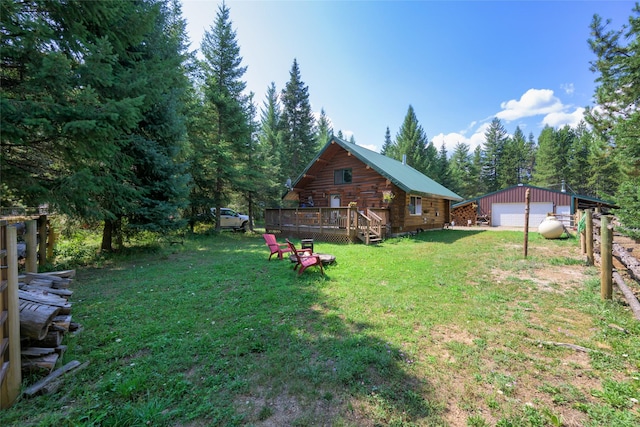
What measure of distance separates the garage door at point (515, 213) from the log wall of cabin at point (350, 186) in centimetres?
1672

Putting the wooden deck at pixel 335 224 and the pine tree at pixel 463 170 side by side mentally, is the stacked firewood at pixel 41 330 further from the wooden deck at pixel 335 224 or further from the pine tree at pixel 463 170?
the pine tree at pixel 463 170

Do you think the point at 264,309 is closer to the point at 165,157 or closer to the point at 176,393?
the point at 176,393

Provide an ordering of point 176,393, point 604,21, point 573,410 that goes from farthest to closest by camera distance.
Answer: point 604,21 → point 176,393 → point 573,410

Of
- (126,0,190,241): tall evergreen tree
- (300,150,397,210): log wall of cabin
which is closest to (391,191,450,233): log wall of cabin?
(300,150,397,210): log wall of cabin

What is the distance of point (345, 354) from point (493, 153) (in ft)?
174

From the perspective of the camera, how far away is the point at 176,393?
2.37 m

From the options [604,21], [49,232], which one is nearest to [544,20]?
[604,21]

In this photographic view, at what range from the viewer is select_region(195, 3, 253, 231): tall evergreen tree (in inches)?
642

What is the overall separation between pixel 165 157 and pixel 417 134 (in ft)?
117

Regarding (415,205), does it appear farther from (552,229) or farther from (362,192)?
(552,229)

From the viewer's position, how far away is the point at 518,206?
23.7m

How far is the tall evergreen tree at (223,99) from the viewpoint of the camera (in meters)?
16.3

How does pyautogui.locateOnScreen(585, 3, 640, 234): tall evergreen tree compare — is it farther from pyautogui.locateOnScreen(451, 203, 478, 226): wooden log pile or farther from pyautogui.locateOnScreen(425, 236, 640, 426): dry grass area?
pyautogui.locateOnScreen(451, 203, 478, 226): wooden log pile

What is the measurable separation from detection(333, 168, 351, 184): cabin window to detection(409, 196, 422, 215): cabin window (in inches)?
161
